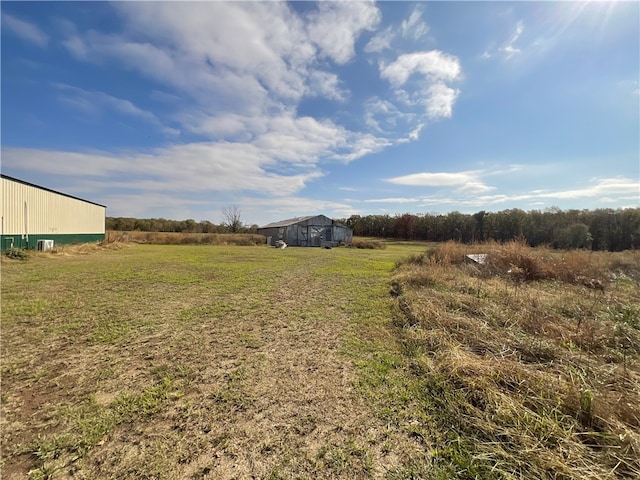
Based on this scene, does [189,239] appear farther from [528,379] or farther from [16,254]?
[528,379]

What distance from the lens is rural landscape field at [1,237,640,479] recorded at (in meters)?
2.13

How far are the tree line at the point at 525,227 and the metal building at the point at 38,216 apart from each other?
84.3 feet

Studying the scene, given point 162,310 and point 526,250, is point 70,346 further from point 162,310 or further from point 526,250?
point 526,250

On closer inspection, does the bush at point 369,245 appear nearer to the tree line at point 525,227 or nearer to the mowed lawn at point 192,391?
the tree line at point 525,227

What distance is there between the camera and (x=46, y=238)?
17031mm

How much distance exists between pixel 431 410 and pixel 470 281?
6.76 m

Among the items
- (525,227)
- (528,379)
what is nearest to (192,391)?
(528,379)

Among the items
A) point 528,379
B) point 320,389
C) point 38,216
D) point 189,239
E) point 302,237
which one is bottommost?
point 320,389

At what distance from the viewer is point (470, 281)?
8.55 metres

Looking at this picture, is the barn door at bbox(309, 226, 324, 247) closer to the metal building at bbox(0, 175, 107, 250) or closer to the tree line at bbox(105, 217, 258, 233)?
the tree line at bbox(105, 217, 258, 233)

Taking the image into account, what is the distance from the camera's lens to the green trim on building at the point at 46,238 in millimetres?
13641

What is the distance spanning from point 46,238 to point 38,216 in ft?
4.94

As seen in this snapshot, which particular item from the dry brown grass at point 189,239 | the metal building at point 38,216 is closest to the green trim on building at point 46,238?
the metal building at point 38,216

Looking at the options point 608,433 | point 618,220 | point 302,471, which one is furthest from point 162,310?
point 618,220
